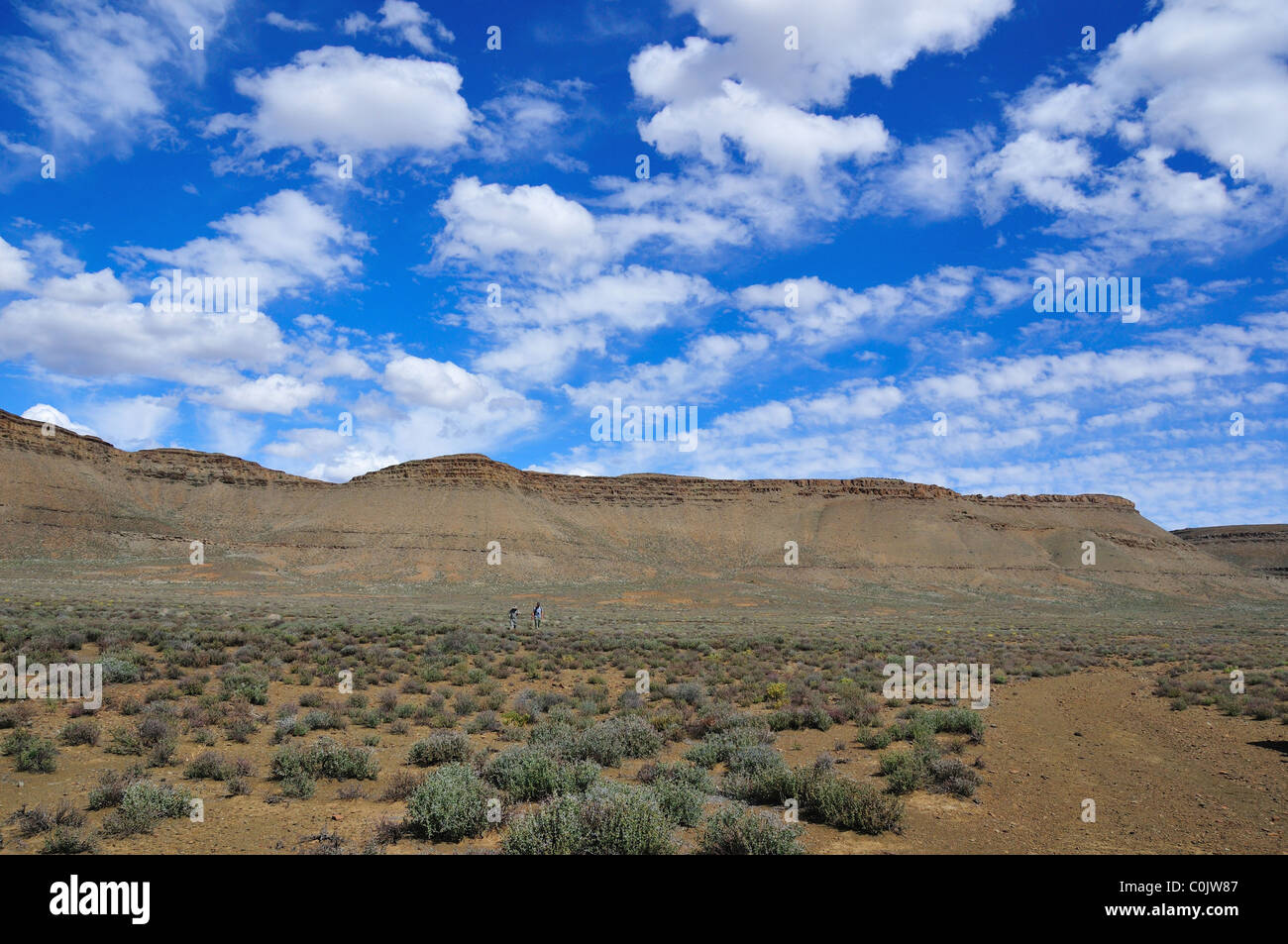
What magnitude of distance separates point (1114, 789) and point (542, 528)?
82.5 metres

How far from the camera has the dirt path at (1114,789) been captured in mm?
6602

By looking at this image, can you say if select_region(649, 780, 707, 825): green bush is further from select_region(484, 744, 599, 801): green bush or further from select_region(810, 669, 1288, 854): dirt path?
select_region(810, 669, 1288, 854): dirt path

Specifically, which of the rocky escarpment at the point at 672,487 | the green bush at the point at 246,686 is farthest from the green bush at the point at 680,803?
the rocky escarpment at the point at 672,487

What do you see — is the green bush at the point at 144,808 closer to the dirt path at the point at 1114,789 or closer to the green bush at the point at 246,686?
the green bush at the point at 246,686

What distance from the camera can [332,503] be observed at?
9275cm

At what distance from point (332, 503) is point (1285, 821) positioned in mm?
99402

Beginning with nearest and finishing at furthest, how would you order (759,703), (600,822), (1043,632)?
(600,822), (759,703), (1043,632)

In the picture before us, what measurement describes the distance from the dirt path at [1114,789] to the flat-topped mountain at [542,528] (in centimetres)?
5987

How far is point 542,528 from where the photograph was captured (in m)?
88.4

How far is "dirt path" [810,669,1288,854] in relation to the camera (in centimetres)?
660

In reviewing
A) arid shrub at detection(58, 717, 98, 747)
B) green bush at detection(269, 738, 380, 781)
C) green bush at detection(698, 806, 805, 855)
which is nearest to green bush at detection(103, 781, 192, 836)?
green bush at detection(269, 738, 380, 781)

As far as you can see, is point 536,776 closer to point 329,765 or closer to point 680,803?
point 680,803
